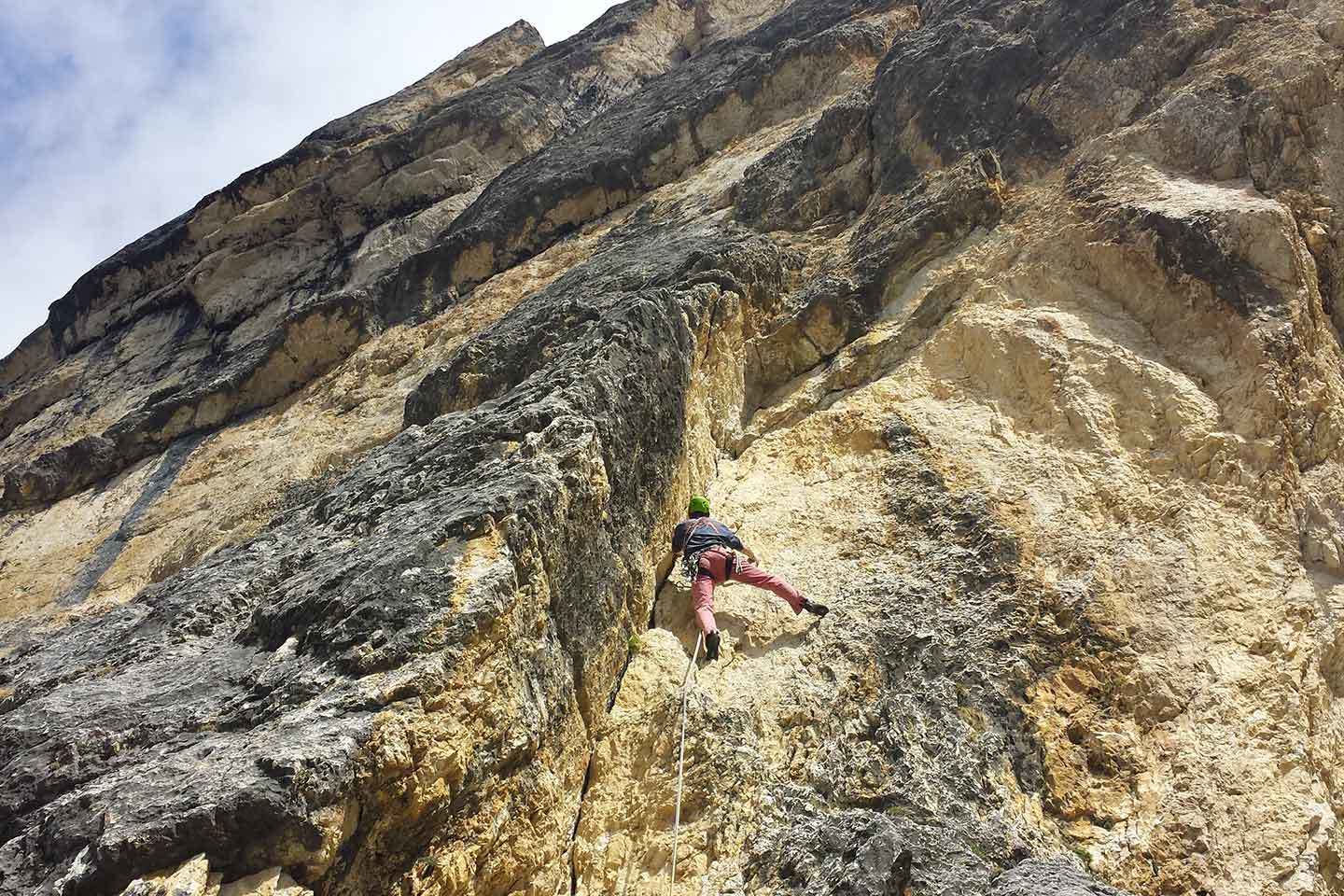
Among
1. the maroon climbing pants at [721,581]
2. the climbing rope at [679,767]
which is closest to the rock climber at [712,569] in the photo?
the maroon climbing pants at [721,581]

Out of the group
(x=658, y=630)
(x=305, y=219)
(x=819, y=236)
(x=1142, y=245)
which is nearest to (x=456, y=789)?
(x=658, y=630)

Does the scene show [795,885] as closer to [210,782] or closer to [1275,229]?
[210,782]

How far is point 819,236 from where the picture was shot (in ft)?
36.1

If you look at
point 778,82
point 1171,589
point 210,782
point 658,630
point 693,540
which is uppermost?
point 778,82

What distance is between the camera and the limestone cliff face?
4.18 m

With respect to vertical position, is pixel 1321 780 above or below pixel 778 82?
below

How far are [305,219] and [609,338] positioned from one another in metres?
17.4

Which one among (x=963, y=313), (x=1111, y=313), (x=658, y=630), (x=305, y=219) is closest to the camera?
(x=658, y=630)

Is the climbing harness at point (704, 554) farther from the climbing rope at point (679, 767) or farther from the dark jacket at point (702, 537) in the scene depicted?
the climbing rope at point (679, 767)

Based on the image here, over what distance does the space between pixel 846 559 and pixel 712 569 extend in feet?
3.69

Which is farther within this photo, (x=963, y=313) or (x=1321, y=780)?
(x=963, y=313)

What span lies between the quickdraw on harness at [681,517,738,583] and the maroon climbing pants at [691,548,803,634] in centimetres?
2

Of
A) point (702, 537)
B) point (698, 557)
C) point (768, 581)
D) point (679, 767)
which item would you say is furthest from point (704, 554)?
point (679, 767)

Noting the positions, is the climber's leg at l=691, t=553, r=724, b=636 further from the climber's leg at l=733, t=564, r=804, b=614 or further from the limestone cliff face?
the limestone cliff face
